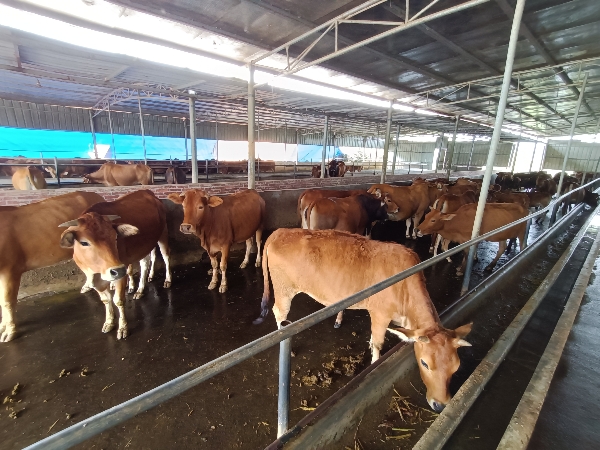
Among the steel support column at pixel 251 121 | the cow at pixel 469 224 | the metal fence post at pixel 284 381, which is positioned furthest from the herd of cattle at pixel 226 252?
the steel support column at pixel 251 121

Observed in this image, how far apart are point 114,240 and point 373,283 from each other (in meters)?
3.08

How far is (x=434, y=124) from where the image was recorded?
19.7 meters

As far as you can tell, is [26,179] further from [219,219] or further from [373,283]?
[373,283]

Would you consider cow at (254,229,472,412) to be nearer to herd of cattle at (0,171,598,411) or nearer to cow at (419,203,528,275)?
herd of cattle at (0,171,598,411)

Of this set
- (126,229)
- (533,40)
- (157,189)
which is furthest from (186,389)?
(533,40)

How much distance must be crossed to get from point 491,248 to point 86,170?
15.8 m

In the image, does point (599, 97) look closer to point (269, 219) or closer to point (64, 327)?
point (269, 219)

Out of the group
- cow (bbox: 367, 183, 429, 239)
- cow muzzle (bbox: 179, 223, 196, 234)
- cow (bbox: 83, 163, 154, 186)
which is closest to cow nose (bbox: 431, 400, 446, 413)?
cow muzzle (bbox: 179, 223, 196, 234)

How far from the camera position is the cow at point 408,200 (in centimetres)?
856

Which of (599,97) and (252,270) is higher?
(599,97)

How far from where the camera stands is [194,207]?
4.73 m

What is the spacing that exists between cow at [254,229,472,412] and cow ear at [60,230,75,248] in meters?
2.17

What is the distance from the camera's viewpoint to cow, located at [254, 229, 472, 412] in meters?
2.39

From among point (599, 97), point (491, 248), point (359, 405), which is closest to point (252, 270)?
point (359, 405)
